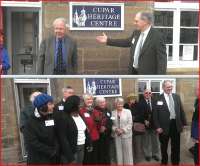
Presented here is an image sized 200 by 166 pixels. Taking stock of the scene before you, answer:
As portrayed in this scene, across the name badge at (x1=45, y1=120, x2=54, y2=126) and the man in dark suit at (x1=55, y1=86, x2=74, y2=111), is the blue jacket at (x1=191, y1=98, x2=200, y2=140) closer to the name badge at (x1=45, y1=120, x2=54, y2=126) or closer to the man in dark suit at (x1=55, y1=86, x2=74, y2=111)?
the man in dark suit at (x1=55, y1=86, x2=74, y2=111)

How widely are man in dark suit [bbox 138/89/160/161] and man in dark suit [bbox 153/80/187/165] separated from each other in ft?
0.15

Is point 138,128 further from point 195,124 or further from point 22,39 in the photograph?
point 22,39

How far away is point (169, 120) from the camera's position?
17.5 feet

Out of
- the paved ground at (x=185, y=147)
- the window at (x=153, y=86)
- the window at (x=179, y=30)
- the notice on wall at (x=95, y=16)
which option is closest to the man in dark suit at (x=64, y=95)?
the window at (x=153, y=86)

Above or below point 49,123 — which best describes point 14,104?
above

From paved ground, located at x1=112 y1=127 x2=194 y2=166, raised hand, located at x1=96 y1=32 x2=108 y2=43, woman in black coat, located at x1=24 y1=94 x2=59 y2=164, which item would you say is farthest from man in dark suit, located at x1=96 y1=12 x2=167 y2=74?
woman in black coat, located at x1=24 y1=94 x2=59 y2=164

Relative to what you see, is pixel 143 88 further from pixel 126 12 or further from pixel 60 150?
pixel 126 12

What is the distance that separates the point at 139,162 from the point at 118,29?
2.38 m

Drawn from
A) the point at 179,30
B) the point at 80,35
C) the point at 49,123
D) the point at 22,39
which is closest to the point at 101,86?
the point at 49,123

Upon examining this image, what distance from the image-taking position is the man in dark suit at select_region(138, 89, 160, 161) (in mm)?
5191

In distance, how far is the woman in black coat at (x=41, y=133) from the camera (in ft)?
15.5

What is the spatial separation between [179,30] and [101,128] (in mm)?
3033

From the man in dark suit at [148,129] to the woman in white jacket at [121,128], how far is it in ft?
0.44

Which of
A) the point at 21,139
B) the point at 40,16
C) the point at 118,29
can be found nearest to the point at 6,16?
the point at 40,16
